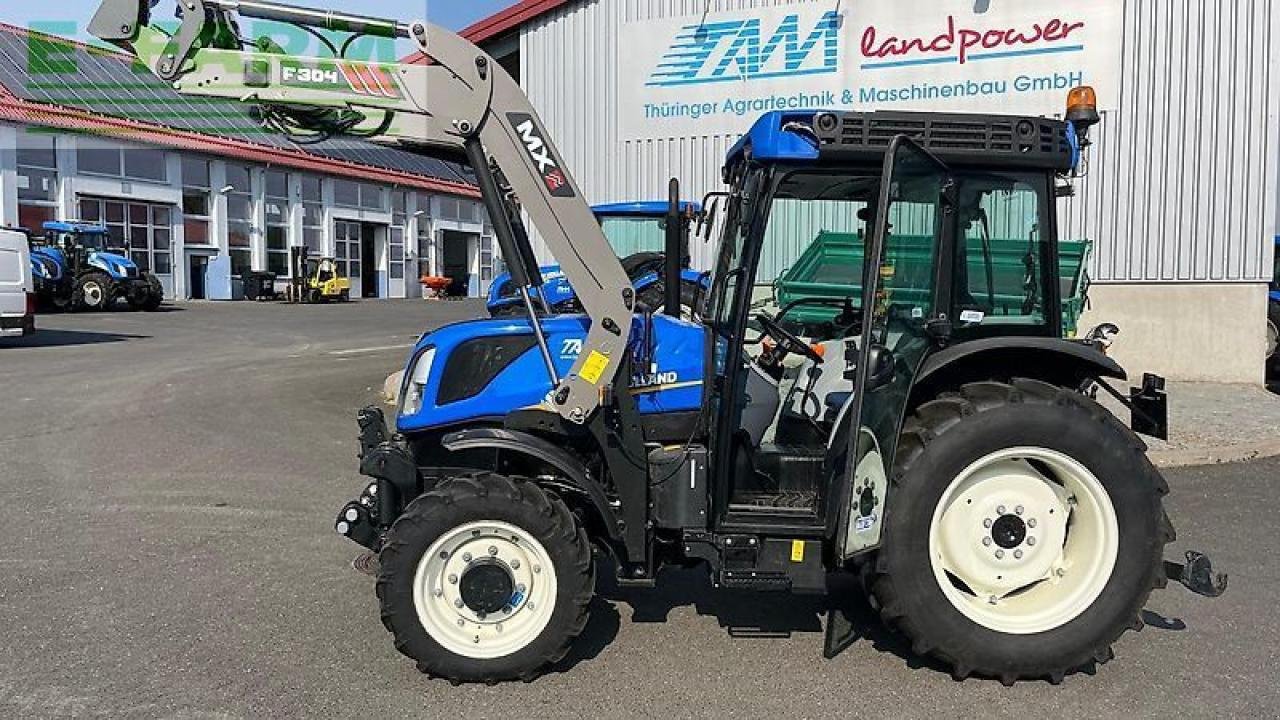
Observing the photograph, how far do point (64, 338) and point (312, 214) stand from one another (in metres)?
19.7

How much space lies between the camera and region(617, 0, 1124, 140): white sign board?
1140 centimetres

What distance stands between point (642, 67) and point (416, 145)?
10006mm

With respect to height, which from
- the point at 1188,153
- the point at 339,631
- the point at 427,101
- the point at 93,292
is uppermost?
the point at 1188,153

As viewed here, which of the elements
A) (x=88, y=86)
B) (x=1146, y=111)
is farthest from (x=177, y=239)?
(x=1146, y=111)

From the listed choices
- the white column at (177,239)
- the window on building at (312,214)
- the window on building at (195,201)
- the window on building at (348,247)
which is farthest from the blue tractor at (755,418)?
the window on building at (348,247)

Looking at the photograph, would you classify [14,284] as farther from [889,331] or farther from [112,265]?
[889,331]

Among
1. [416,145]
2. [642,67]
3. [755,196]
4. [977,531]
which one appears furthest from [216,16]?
[642,67]

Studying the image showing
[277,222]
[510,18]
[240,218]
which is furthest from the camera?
[277,222]

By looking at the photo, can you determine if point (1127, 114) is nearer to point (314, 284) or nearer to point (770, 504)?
point (770, 504)

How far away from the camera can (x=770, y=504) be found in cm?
395

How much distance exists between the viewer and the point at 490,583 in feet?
12.0

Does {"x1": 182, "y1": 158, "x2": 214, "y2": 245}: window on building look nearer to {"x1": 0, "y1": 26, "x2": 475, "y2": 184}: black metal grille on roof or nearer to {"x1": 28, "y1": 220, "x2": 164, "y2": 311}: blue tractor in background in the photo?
{"x1": 0, "y1": 26, "x2": 475, "y2": 184}: black metal grille on roof

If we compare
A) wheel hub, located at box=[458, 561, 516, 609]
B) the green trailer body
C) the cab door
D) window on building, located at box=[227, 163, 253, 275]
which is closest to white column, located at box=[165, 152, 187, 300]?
window on building, located at box=[227, 163, 253, 275]

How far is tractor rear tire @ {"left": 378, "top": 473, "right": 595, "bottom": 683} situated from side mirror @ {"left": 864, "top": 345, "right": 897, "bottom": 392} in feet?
4.22
